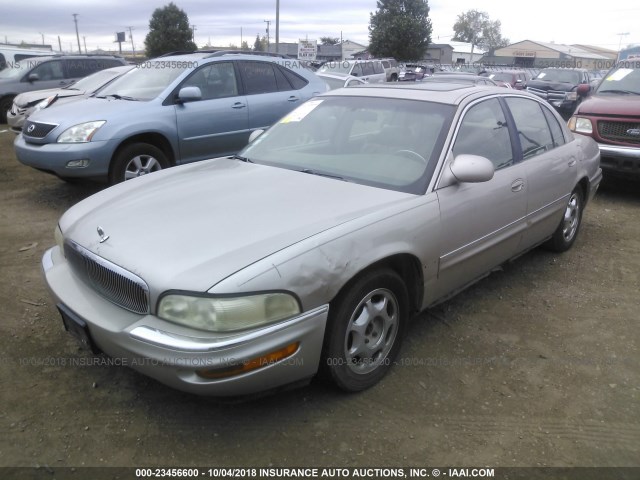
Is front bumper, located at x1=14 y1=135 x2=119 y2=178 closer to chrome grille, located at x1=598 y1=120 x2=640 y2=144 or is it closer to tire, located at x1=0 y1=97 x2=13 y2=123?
chrome grille, located at x1=598 y1=120 x2=640 y2=144

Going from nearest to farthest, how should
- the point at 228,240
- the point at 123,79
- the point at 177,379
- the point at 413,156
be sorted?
the point at 177,379, the point at 228,240, the point at 413,156, the point at 123,79

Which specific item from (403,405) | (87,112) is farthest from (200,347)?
(87,112)

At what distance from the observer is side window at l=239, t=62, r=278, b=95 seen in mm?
6977

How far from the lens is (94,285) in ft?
8.45

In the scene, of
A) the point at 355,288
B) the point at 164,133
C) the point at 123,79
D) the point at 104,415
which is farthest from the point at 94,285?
the point at 123,79

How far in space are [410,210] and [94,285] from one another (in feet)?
5.44

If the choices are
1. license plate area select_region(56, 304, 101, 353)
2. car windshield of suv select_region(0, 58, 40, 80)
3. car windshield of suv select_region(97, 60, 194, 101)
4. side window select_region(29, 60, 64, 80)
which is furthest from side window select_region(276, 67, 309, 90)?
car windshield of suv select_region(0, 58, 40, 80)

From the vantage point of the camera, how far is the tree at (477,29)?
112312mm

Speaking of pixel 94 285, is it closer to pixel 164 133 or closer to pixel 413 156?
pixel 413 156

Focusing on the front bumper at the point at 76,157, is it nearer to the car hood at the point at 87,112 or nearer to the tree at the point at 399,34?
the car hood at the point at 87,112

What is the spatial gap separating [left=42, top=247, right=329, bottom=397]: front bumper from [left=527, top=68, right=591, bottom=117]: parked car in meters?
14.0

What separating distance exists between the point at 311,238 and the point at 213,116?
452cm

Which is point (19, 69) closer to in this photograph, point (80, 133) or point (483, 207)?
point (80, 133)

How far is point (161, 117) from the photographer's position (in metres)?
6.04
